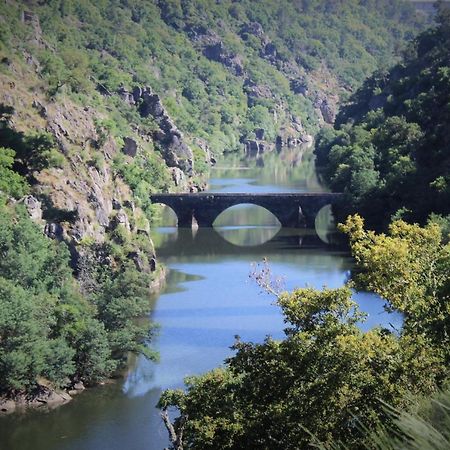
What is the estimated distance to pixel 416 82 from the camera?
12900 cm

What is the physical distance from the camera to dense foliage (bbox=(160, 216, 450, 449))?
2756 cm

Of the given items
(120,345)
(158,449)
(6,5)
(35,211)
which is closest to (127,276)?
(120,345)

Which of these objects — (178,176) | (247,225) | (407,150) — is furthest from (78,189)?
(178,176)

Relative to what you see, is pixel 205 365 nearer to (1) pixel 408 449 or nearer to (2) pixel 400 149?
(1) pixel 408 449

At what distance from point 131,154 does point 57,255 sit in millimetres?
53789

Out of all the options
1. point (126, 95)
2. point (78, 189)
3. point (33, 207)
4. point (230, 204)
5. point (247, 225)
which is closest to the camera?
point (33, 207)

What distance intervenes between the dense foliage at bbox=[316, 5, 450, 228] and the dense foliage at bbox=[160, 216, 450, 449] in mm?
52936

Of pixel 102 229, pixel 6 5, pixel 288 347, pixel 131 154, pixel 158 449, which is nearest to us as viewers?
pixel 288 347

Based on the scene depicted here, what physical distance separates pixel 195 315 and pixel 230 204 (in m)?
41.2

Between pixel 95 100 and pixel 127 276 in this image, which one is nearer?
pixel 127 276

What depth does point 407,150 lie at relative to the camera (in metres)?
107

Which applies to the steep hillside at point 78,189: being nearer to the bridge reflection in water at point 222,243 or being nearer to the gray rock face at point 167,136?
the gray rock face at point 167,136

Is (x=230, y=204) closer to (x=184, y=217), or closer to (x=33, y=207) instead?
(x=184, y=217)

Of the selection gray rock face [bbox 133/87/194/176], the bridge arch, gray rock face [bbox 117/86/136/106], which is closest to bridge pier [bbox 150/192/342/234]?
the bridge arch
